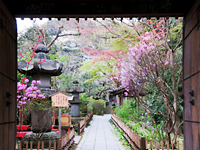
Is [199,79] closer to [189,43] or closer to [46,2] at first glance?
[189,43]

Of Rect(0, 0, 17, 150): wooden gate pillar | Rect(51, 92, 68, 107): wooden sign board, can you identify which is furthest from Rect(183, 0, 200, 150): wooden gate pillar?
Rect(51, 92, 68, 107): wooden sign board

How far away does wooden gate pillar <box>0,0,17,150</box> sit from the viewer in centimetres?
395

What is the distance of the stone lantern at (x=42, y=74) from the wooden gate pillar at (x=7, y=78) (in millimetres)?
3351

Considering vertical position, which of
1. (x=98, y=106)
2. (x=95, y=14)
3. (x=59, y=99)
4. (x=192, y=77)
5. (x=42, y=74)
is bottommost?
(x=98, y=106)

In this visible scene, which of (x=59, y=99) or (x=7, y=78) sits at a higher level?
(x=7, y=78)

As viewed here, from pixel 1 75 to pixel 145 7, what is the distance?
295 cm

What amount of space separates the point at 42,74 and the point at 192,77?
5.71 m

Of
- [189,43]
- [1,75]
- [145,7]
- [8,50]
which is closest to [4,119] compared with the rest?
[1,75]

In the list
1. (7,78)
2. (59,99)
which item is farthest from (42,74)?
(7,78)

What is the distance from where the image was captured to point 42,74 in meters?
8.50

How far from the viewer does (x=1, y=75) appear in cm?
392

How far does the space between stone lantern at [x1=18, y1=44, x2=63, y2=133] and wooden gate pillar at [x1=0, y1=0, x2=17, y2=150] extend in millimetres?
3351

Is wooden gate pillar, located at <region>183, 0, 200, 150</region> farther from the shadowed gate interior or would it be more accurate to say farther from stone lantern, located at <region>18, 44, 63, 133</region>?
stone lantern, located at <region>18, 44, 63, 133</region>

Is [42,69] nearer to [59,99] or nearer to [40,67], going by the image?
[40,67]
